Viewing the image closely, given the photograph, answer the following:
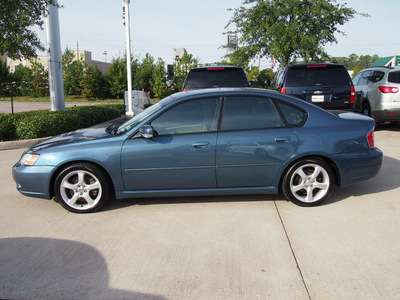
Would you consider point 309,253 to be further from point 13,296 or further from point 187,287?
point 13,296

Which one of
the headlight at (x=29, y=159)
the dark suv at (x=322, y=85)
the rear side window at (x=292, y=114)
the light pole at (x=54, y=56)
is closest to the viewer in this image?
the headlight at (x=29, y=159)

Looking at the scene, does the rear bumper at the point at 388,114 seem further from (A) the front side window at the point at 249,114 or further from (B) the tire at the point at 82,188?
(B) the tire at the point at 82,188

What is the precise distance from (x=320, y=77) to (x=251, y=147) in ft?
15.2

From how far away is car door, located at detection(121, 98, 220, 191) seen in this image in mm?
4129

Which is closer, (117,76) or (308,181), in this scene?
(308,181)

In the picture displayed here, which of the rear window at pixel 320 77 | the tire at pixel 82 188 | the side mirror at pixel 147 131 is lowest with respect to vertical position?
the tire at pixel 82 188

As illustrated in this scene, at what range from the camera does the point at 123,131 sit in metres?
4.39

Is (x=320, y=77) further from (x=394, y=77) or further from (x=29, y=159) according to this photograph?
(x=29, y=159)

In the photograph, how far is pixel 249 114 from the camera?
4.34 metres

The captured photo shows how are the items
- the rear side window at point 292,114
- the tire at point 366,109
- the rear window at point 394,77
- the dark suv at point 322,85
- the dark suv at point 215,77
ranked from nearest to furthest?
the rear side window at point 292,114 < the dark suv at point 322,85 < the dark suv at point 215,77 < the rear window at point 394,77 < the tire at point 366,109

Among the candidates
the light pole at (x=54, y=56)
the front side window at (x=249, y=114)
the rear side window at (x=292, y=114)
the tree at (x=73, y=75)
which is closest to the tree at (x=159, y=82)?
the tree at (x=73, y=75)

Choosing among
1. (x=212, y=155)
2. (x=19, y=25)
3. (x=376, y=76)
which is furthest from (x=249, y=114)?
(x=19, y=25)

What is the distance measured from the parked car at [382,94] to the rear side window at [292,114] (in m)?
5.73

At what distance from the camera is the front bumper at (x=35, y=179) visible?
4.16 meters
